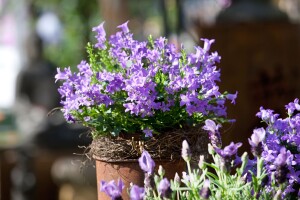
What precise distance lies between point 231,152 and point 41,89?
641cm

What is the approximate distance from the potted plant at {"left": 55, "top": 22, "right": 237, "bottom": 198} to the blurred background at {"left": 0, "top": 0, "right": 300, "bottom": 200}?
216 millimetres

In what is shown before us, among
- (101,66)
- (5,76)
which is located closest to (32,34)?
(5,76)

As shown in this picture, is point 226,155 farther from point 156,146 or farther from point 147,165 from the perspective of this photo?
point 156,146

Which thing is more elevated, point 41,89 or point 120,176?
point 41,89

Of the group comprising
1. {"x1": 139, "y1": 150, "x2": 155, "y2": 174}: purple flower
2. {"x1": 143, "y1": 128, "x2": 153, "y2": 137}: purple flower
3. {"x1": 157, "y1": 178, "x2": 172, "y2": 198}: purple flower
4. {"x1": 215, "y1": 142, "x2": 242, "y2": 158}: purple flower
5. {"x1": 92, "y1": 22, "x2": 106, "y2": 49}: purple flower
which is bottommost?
{"x1": 157, "y1": 178, "x2": 172, "y2": 198}: purple flower

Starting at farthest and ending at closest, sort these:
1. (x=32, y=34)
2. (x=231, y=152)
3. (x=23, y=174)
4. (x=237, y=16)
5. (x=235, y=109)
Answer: (x=32, y=34)
(x=23, y=174)
(x=237, y=16)
(x=235, y=109)
(x=231, y=152)

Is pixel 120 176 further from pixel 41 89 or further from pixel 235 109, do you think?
pixel 41 89

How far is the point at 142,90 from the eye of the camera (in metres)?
1.84

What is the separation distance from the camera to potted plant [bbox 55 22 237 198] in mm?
1867

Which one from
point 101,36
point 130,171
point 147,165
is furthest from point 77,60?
point 147,165

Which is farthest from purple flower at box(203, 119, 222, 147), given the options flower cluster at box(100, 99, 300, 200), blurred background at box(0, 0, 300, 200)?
blurred background at box(0, 0, 300, 200)

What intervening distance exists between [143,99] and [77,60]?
10890 millimetres

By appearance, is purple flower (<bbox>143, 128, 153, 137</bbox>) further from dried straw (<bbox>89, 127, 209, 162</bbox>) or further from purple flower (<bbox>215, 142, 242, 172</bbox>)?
purple flower (<bbox>215, 142, 242, 172</bbox>)

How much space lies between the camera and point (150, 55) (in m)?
1.90
